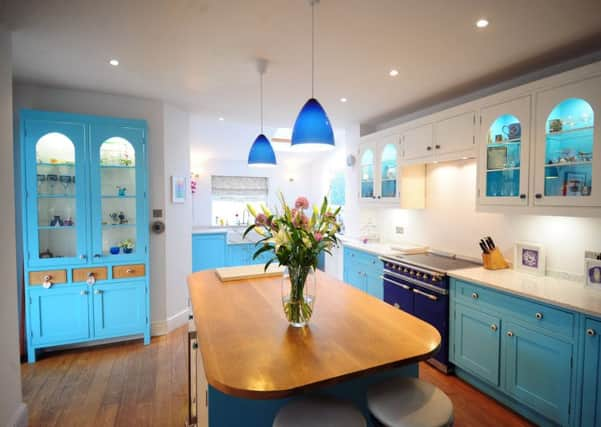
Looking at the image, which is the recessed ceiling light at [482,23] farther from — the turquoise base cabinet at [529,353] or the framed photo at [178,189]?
the framed photo at [178,189]

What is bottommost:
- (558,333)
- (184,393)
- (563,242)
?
(184,393)

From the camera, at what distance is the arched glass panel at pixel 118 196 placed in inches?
128

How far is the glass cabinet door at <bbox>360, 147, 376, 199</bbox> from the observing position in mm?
4080

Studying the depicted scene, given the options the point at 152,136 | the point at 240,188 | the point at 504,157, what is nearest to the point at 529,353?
the point at 504,157

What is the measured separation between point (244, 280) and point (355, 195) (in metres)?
2.57

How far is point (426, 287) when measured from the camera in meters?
2.88

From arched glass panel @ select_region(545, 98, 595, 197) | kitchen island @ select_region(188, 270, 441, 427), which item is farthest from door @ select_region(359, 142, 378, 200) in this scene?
kitchen island @ select_region(188, 270, 441, 427)

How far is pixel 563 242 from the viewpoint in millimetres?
2406

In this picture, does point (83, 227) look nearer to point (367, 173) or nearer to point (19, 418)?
point (19, 418)

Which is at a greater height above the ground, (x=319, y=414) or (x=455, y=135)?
(x=455, y=135)

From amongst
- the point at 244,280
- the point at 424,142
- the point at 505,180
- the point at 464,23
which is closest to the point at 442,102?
the point at 424,142

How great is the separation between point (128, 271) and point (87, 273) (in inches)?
13.8

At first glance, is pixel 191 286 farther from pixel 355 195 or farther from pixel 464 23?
pixel 355 195

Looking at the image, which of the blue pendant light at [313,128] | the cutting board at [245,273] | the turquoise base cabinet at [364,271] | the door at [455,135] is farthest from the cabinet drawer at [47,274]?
the door at [455,135]
